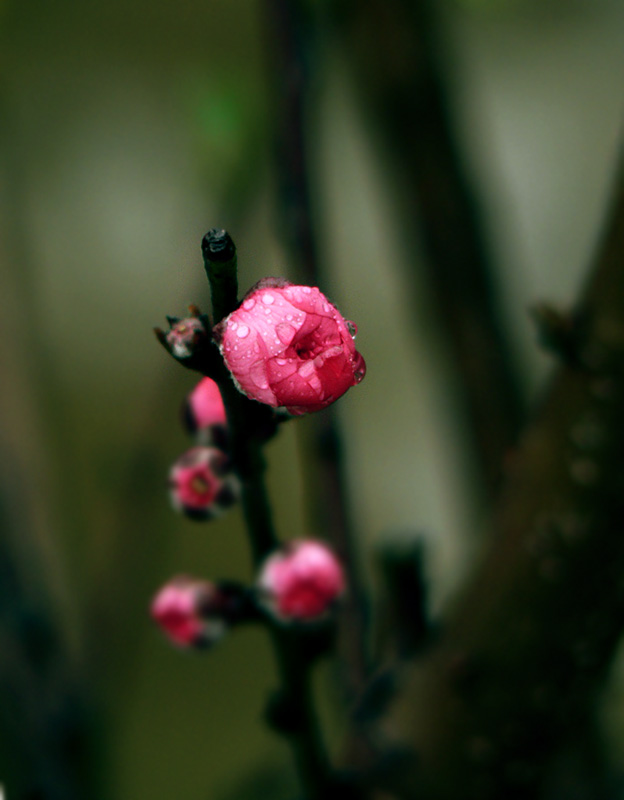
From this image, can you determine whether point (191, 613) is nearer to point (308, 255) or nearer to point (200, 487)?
point (200, 487)

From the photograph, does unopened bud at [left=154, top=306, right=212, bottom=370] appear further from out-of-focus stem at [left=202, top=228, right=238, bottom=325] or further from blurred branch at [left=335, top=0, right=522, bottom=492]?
blurred branch at [left=335, top=0, right=522, bottom=492]

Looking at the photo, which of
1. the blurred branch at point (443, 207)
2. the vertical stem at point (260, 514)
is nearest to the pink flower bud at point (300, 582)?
the vertical stem at point (260, 514)

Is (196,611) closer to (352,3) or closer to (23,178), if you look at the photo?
(352,3)

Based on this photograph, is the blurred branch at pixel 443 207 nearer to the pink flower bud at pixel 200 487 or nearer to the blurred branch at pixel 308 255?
the blurred branch at pixel 308 255

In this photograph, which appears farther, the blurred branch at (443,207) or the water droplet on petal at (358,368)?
the blurred branch at (443,207)

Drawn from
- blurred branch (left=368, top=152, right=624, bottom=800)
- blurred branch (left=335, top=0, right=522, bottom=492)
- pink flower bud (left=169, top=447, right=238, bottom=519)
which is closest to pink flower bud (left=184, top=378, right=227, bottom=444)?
pink flower bud (left=169, top=447, right=238, bottom=519)

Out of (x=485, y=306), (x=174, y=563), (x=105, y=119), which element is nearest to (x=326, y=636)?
(x=485, y=306)
